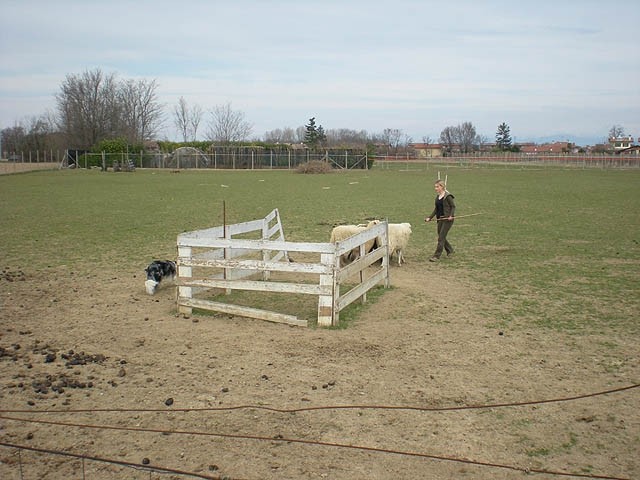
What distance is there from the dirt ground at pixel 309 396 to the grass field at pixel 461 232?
64.7 inches

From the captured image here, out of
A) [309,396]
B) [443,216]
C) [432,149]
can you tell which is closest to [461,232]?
[443,216]

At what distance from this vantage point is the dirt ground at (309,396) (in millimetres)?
4480

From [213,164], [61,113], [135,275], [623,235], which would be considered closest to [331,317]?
[135,275]

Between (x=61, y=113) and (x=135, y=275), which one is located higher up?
(x=61, y=113)

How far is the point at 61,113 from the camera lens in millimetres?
83438

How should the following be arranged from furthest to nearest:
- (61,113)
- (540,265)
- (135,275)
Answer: (61,113)
(540,265)
(135,275)

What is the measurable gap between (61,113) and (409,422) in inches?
3503

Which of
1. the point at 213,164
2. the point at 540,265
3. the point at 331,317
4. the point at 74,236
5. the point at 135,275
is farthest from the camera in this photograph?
the point at 213,164

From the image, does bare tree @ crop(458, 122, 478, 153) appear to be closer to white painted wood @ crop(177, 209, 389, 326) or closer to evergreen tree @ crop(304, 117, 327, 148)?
evergreen tree @ crop(304, 117, 327, 148)

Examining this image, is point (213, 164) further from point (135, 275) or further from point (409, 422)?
point (409, 422)

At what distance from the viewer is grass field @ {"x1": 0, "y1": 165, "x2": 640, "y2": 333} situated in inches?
384

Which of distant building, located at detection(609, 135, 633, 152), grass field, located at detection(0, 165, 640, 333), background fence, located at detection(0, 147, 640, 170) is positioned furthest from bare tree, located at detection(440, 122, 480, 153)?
grass field, located at detection(0, 165, 640, 333)

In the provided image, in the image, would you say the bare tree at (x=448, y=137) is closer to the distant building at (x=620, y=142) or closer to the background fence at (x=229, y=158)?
the distant building at (x=620, y=142)

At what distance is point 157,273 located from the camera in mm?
9789
